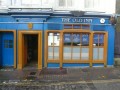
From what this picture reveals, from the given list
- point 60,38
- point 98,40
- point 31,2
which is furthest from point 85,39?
point 31,2

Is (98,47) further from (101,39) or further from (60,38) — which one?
(60,38)

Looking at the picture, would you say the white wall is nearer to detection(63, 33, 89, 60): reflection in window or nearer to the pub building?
the pub building

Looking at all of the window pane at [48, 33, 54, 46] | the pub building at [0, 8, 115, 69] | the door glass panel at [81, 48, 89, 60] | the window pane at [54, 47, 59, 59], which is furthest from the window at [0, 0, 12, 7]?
the door glass panel at [81, 48, 89, 60]

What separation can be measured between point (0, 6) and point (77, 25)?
468 cm

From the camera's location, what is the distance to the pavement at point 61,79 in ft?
36.5

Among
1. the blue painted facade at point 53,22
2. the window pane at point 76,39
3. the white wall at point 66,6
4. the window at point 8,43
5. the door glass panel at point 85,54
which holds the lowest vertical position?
the door glass panel at point 85,54

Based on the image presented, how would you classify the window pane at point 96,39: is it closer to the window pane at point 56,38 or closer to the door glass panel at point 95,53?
the door glass panel at point 95,53

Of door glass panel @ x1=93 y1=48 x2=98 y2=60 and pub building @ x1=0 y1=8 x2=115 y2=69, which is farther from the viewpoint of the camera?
door glass panel @ x1=93 y1=48 x2=98 y2=60

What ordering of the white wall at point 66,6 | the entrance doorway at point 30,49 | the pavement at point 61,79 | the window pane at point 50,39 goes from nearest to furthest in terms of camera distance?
the pavement at point 61,79 → the white wall at point 66,6 → the window pane at point 50,39 → the entrance doorway at point 30,49

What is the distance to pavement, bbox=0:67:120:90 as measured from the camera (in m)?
11.1

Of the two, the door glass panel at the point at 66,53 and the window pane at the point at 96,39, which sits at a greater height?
the window pane at the point at 96,39

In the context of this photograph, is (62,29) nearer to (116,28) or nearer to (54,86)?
(116,28)

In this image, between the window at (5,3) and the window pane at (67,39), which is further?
the window pane at (67,39)

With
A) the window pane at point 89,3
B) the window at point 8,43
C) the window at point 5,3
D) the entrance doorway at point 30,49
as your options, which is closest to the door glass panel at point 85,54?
the window pane at point 89,3
